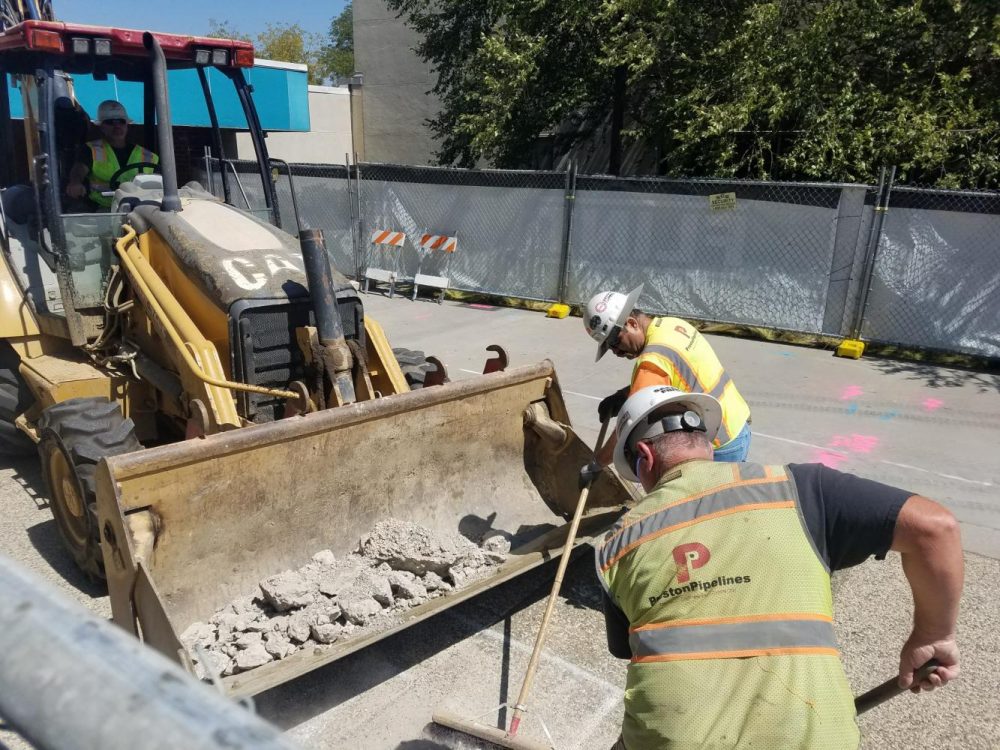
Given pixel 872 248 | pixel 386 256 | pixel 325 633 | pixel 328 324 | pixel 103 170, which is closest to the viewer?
pixel 325 633

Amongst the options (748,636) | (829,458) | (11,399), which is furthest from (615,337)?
(11,399)

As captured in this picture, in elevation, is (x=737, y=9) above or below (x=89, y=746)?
above

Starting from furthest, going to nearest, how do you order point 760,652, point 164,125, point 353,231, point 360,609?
1. point 353,231
2. point 164,125
3. point 360,609
4. point 760,652

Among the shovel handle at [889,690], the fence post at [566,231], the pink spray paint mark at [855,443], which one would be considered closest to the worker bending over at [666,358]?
the shovel handle at [889,690]

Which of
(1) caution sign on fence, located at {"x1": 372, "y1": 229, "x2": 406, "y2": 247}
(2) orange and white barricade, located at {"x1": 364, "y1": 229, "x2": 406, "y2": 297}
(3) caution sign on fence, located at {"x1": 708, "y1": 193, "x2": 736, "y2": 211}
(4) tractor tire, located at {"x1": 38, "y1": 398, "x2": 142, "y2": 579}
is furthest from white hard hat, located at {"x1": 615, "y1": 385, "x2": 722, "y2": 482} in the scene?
(1) caution sign on fence, located at {"x1": 372, "y1": 229, "x2": 406, "y2": 247}

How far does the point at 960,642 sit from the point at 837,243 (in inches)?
245

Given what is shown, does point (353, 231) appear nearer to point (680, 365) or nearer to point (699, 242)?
point (699, 242)

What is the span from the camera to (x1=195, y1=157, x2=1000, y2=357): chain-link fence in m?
8.77

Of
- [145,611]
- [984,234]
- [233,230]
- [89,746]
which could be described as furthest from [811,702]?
[984,234]

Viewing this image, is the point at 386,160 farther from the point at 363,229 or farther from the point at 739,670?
the point at 739,670

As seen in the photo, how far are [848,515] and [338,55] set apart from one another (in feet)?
199

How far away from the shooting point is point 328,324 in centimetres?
439

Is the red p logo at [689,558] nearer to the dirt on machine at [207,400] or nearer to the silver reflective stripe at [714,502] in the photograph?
the silver reflective stripe at [714,502]

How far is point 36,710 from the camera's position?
69 cm
